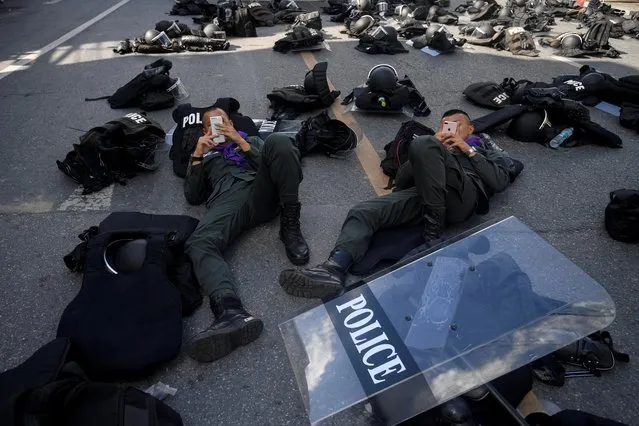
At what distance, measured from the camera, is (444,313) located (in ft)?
6.19

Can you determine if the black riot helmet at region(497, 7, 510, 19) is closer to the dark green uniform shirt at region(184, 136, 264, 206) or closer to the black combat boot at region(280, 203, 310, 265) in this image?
the dark green uniform shirt at region(184, 136, 264, 206)

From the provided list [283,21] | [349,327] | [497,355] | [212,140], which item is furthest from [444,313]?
[283,21]

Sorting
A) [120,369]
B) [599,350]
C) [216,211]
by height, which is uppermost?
[120,369]

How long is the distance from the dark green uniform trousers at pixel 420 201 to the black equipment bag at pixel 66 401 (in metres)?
1.59

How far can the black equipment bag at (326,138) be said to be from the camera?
14.8 feet

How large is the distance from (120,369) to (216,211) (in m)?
→ 1.36

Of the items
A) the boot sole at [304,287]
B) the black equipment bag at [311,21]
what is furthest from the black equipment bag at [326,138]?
the black equipment bag at [311,21]

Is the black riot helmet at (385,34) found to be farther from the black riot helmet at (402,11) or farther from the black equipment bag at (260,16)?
the black equipment bag at (260,16)

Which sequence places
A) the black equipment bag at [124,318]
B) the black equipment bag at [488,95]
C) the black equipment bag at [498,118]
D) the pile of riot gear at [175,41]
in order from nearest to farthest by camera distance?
the black equipment bag at [124,318] < the black equipment bag at [498,118] < the black equipment bag at [488,95] < the pile of riot gear at [175,41]

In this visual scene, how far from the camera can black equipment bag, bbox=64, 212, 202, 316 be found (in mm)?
2748

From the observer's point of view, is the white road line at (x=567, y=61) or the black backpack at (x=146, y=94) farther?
the white road line at (x=567, y=61)

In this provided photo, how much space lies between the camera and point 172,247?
9.62 feet

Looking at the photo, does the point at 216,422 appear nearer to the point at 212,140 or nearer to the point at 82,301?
the point at 82,301

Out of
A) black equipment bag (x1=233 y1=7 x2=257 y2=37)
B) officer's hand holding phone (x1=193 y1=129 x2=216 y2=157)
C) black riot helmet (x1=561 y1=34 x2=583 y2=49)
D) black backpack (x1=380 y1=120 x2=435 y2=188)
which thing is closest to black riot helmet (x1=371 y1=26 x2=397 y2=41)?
black equipment bag (x1=233 y1=7 x2=257 y2=37)
